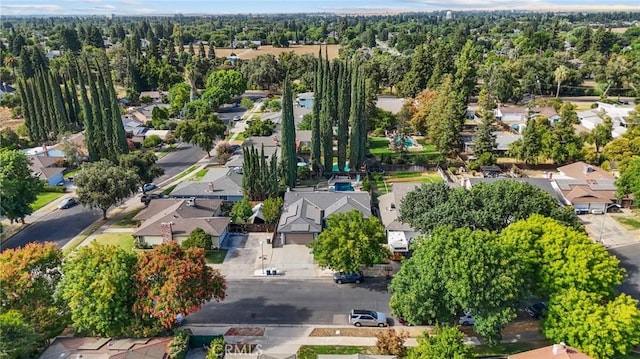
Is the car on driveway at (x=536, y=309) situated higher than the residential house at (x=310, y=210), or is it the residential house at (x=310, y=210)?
the residential house at (x=310, y=210)

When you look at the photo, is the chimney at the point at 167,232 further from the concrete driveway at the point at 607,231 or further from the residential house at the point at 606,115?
the residential house at the point at 606,115

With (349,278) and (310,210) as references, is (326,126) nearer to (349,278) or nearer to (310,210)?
(310,210)

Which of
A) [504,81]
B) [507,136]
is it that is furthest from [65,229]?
[504,81]

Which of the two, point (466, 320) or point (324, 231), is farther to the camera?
point (324, 231)

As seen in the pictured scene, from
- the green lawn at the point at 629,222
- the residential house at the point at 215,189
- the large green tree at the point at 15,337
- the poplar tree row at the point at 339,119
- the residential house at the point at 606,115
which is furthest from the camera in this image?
the residential house at the point at 606,115

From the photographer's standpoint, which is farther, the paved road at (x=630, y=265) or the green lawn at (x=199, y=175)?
the green lawn at (x=199, y=175)

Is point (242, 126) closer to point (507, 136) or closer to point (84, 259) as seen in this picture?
point (507, 136)

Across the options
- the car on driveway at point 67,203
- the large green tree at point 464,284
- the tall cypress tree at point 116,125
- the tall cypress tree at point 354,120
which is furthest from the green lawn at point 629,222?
the car on driveway at point 67,203

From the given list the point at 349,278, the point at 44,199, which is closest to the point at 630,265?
the point at 349,278
